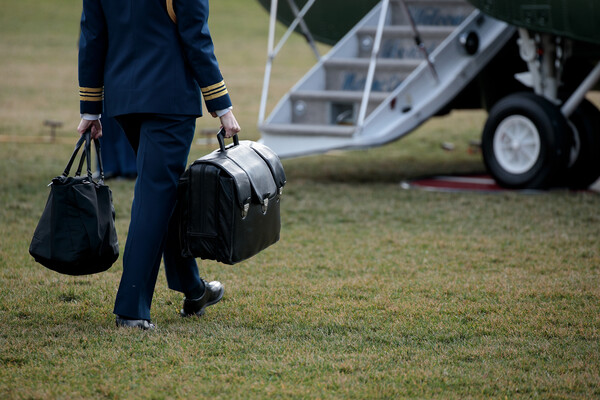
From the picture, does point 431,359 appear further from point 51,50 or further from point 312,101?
point 51,50

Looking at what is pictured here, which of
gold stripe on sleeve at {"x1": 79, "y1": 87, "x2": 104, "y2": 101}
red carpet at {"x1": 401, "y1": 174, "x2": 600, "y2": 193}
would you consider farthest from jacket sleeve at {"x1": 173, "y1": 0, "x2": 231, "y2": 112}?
red carpet at {"x1": 401, "y1": 174, "x2": 600, "y2": 193}

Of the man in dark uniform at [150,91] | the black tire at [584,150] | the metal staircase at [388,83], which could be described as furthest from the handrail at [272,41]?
the man in dark uniform at [150,91]

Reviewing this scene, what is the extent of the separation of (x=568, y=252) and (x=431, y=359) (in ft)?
8.19

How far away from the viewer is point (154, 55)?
4125 millimetres

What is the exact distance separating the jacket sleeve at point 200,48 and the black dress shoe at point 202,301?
3.18 feet

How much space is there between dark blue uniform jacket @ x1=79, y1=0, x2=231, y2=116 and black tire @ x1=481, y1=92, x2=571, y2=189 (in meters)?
4.82

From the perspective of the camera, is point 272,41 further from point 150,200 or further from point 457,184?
point 150,200

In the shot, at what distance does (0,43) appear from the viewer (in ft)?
95.5

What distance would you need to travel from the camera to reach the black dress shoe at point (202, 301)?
14.8 feet

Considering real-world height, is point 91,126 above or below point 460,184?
above

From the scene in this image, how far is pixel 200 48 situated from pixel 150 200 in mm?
731

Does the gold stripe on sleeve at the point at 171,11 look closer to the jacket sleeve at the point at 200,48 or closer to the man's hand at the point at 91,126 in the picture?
the jacket sleeve at the point at 200,48

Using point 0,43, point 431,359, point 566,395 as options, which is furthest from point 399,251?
point 0,43

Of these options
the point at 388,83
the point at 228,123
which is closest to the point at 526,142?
the point at 388,83
